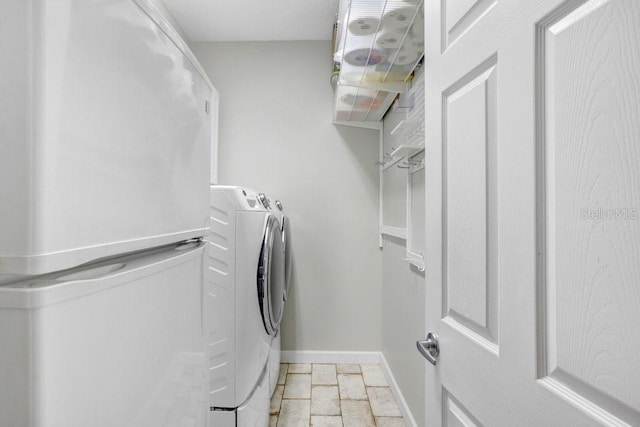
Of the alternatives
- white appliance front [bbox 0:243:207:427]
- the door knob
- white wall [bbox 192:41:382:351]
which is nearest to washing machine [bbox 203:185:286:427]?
white appliance front [bbox 0:243:207:427]

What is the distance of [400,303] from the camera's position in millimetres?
2186

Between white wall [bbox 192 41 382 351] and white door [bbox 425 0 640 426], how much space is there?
1976mm

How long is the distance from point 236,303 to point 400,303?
3.66 ft

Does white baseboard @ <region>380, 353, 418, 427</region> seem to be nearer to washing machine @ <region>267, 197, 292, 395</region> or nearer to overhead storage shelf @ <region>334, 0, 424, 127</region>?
Answer: washing machine @ <region>267, 197, 292, 395</region>

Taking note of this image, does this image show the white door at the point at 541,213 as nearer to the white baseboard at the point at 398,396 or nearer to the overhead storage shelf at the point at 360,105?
the white baseboard at the point at 398,396

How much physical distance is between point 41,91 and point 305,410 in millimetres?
2192

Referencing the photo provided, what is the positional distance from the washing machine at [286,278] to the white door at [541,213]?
53.5 inches

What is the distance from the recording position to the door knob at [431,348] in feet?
2.95

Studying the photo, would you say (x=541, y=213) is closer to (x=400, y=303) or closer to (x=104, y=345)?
(x=104, y=345)

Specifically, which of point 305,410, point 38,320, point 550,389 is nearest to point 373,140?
point 305,410

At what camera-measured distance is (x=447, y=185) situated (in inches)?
33.9

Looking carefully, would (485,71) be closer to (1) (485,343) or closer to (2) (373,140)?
(1) (485,343)

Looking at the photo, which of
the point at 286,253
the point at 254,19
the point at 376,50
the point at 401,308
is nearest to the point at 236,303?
the point at 286,253

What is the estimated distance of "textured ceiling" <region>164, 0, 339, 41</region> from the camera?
92.7 inches
